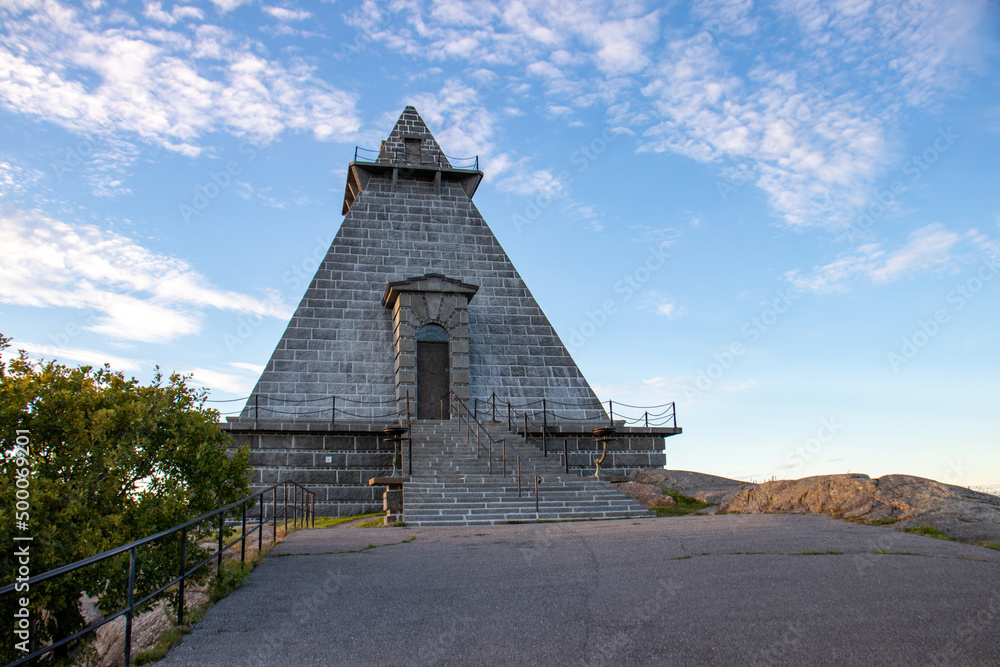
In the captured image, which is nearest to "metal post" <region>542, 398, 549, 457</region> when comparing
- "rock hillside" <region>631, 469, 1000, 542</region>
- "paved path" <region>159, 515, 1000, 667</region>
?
"rock hillside" <region>631, 469, 1000, 542</region>

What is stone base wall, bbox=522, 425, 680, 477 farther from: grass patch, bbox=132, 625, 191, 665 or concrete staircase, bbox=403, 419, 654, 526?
grass patch, bbox=132, 625, 191, 665

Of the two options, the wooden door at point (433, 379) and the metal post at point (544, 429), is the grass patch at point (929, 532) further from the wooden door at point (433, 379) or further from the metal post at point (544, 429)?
the wooden door at point (433, 379)

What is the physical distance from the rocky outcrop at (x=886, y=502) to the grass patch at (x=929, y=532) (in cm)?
10

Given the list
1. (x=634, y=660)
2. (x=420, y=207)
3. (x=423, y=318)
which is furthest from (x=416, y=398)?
(x=634, y=660)

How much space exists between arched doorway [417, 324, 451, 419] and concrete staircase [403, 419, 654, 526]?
2784mm

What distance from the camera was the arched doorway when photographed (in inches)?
772

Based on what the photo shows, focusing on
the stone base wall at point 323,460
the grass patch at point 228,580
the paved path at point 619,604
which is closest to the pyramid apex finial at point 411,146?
the stone base wall at point 323,460

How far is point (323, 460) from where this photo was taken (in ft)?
57.0

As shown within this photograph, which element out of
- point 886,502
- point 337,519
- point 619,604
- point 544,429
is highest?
point 544,429

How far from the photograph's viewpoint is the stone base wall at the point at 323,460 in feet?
56.1

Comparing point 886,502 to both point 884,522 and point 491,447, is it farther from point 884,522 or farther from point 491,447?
point 491,447

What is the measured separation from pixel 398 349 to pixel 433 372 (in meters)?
1.18

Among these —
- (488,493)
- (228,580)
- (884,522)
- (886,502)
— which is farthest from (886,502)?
(228,580)

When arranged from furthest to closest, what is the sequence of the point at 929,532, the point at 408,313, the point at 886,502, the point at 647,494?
the point at 408,313 → the point at 647,494 → the point at 886,502 → the point at 929,532
